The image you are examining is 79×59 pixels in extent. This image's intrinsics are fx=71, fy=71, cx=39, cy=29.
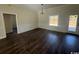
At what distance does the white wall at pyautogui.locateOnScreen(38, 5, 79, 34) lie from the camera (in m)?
1.01

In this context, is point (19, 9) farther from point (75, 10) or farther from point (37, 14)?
point (75, 10)

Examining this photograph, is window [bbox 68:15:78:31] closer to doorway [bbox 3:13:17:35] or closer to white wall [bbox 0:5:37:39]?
white wall [bbox 0:5:37:39]

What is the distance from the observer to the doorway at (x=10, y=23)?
997 millimetres

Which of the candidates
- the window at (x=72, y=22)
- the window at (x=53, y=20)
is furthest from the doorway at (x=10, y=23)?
the window at (x=72, y=22)

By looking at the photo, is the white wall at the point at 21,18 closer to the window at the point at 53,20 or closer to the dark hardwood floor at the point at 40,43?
the dark hardwood floor at the point at 40,43

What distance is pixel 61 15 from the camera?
1084 millimetres

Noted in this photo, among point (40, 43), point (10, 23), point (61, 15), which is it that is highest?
point (61, 15)

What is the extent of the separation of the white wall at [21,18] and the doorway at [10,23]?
4 centimetres

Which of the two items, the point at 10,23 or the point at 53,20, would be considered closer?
the point at 10,23

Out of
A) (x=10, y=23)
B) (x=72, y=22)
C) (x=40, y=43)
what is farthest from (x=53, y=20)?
(x=10, y=23)

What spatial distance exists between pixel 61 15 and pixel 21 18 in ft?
2.03

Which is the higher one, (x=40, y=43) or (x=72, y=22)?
(x=72, y=22)

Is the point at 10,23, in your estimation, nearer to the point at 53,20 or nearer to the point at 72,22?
the point at 53,20
